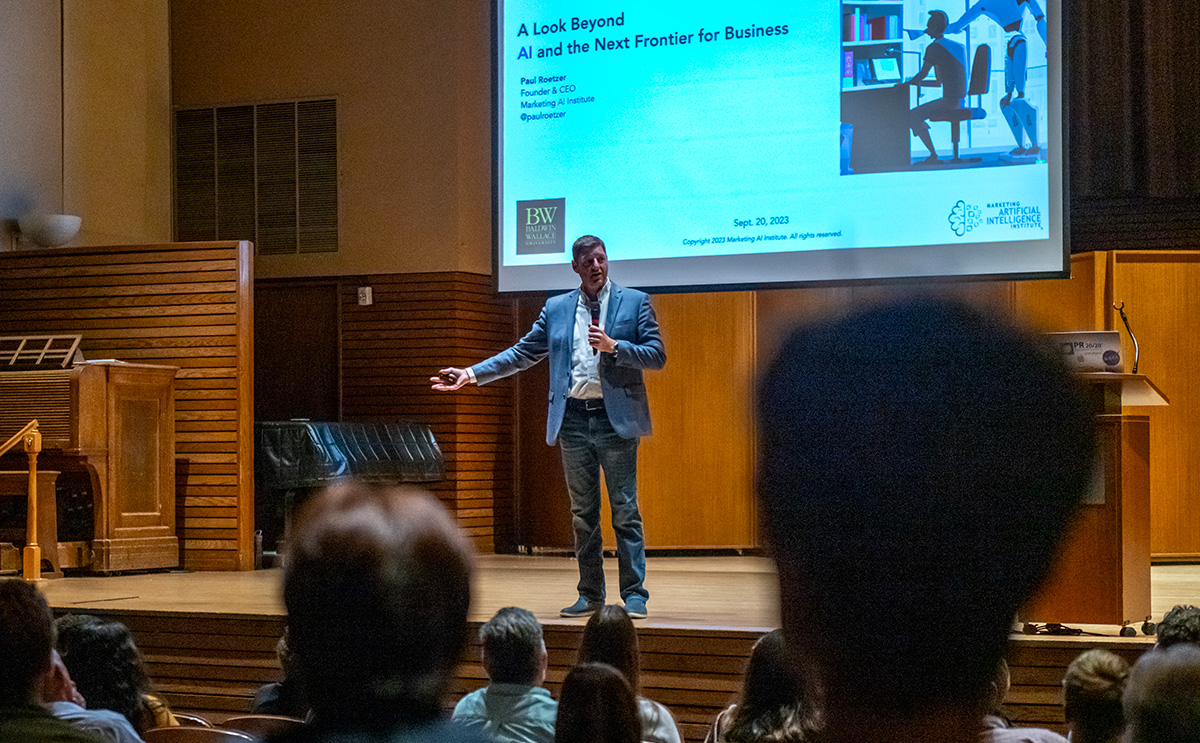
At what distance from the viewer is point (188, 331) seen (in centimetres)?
709

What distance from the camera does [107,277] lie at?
7.20 meters

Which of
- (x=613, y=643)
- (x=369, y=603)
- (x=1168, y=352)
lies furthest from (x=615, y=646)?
(x=1168, y=352)

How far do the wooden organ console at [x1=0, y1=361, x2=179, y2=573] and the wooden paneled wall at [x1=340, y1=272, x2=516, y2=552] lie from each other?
153 cm

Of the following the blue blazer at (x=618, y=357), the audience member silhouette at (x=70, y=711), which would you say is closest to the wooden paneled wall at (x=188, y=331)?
the blue blazer at (x=618, y=357)

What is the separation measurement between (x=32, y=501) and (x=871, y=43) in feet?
14.7

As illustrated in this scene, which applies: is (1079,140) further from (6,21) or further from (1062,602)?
(6,21)

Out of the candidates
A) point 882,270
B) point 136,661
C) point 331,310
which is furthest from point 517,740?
point 331,310

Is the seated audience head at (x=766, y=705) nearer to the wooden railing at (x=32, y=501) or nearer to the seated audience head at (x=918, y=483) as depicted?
the seated audience head at (x=918, y=483)

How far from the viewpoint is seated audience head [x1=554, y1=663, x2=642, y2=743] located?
2016 millimetres

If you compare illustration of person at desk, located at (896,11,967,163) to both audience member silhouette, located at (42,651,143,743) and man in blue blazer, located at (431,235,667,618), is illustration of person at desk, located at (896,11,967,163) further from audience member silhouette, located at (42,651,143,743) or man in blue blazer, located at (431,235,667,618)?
audience member silhouette, located at (42,651,143,743)

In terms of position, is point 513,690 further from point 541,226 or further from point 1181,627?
point 541,226

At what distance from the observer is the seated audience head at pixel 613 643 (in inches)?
107

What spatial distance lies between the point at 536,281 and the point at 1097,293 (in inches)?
142

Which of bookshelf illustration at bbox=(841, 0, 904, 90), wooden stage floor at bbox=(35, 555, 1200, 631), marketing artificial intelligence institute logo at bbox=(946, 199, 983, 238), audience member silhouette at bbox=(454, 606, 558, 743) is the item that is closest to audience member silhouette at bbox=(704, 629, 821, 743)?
audience member silhouette at bbox=(454, 606, 558, 743)
